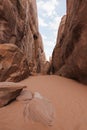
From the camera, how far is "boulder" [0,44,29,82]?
9.47 m

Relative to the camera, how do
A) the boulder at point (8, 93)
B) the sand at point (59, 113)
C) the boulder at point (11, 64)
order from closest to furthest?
the sand at point (59, 113), the boulder at point (8, 93), the boulder at point (11, 64)

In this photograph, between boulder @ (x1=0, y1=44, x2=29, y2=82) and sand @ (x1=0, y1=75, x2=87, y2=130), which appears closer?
sand @ (x1=0, y1=75, x2=87, y2=130)

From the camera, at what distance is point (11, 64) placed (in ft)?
32.8

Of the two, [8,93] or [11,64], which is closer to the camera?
[8,93]

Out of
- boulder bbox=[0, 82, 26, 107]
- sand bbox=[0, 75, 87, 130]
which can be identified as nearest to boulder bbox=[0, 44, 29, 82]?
sand bbox=[0, 75, 87, 130]

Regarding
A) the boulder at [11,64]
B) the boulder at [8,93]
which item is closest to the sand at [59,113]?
the boulder at [8,93]

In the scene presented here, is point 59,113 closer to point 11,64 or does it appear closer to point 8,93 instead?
point 8,93

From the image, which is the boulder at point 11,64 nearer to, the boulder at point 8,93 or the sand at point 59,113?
the sand at point 59,113

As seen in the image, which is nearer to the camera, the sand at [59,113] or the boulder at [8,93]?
the sand at [59,113]

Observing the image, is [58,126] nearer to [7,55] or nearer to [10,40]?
[7,55]

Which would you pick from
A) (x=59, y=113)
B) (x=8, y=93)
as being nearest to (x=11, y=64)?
(x=8, y=93)

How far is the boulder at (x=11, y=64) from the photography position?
9.47 meters

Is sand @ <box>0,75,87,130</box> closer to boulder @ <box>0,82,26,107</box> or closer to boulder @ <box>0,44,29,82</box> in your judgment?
boulder @ <box>0,82,26,107</box>

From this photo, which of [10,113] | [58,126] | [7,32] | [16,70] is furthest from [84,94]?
[7,32]
